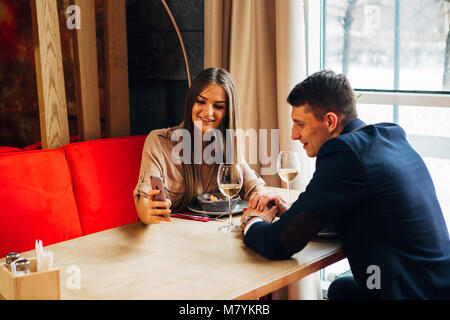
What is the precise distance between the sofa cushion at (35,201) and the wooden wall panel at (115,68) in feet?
1.84

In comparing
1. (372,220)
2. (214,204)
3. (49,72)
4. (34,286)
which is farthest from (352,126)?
(49,72)

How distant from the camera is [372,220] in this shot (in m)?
1.41

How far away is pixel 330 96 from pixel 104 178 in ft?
4.24

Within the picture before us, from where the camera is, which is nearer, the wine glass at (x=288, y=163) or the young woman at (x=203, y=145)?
the wine glass at (x=288, y=163)

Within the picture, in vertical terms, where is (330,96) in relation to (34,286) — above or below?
above

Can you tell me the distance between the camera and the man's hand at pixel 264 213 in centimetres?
167

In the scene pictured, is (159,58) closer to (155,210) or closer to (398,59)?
(398,59)

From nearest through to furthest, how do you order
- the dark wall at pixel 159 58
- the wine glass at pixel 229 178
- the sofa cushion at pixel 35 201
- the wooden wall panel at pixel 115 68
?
the wine glass at pixel 229 178
the sofa cushion at pixel 35 201
the wooden wall panel at pixel 115 68
the dark wall at pixel 159 58

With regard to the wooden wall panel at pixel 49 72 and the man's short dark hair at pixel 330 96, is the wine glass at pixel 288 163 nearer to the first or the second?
the man's short dark hair at pixel 330 96

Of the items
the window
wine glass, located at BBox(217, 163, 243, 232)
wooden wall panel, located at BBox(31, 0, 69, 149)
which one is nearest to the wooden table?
wine glass, located at BBox(217, 163, 243, 232)

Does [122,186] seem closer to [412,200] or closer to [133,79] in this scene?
[133,79]

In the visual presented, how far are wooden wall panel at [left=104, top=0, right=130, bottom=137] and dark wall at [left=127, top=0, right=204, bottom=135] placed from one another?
39 centimetres

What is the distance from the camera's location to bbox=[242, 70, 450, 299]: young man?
137 cm

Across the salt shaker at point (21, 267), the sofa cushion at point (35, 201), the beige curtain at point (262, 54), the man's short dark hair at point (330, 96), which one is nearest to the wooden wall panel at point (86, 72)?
the sofa cushion at point (35, 201)
